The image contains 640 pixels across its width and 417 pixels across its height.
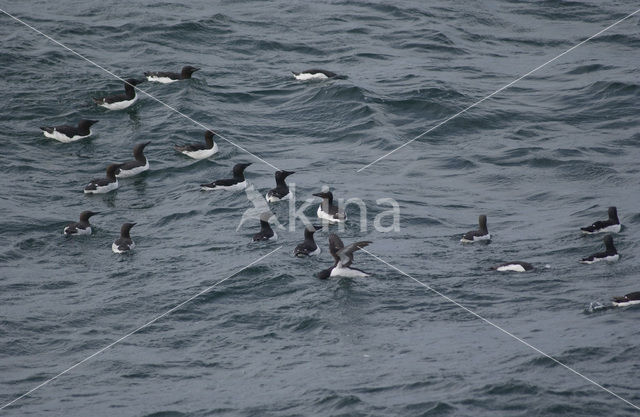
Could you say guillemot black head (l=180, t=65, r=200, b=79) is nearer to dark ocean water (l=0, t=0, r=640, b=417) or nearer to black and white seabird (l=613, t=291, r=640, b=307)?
dark ocean water (l=0, t=0, r=640, b=417)

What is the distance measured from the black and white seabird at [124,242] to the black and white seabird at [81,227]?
0.96 m

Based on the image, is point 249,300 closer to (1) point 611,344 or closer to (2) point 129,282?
(2) point 129,282

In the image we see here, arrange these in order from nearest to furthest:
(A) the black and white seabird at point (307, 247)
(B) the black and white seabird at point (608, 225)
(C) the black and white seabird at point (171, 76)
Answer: (A) the black and white seabird at point (307, 247) < (B) the black and white seabird at point (608, 225) < (C) the black and white seabird at point (171, 76)

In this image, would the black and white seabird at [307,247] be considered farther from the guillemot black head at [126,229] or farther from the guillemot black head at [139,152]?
the guillemot black head at [139,152]

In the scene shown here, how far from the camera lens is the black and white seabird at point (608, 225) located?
766 inches

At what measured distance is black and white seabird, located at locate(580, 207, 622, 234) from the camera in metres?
19.5

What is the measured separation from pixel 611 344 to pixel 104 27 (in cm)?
2214

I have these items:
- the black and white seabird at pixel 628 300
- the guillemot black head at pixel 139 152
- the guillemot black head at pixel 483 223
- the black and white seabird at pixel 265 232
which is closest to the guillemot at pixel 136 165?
the guillemot black head at pixel 139 152

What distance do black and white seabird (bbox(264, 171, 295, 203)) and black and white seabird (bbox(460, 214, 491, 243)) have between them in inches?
165

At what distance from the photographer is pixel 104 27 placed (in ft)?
109

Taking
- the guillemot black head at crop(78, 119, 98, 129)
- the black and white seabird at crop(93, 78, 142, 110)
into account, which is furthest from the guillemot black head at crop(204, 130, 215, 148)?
the black and white seabird at crop(93, 78, 142, 110)

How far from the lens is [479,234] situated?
19500 mm

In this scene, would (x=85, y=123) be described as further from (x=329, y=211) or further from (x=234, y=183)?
(x=329, y=211)

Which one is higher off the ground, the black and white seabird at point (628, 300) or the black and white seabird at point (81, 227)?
the black and white seabird at point (628, 300)
